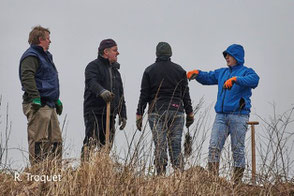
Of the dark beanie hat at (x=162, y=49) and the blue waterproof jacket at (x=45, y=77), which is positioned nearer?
the blue waterproof jacket at (x=45, y=77)

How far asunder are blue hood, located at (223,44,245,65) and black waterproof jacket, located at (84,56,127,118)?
1373mm

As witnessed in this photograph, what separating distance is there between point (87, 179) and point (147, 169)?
20.2 inches

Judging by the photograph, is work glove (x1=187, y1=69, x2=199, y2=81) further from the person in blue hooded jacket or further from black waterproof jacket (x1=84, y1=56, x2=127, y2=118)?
black waterproof jacket (x1=84, y1=56, x2=127, y2=118)

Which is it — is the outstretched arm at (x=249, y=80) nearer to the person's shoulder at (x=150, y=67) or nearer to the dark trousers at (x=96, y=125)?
the person's shoulder at (x=150, y=67)

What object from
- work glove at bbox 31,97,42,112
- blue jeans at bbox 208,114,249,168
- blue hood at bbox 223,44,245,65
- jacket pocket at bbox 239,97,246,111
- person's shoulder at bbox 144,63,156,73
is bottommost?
blue jeans at bbox 208,114,249,168

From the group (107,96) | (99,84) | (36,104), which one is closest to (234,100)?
(107,96)

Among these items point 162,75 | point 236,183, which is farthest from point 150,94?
point 236,183


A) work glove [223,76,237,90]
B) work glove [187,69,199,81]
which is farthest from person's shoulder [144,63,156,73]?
work glove [223,76,237,90]

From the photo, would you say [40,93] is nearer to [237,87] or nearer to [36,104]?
[36,104]

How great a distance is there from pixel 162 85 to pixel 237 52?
0.96m

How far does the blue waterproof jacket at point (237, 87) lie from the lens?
265 inches

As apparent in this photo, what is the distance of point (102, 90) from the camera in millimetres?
6738

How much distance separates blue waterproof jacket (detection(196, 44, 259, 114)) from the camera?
6.72 metres

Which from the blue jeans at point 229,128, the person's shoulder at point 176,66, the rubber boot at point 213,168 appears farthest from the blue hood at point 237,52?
the rubber boot at point 213,168
